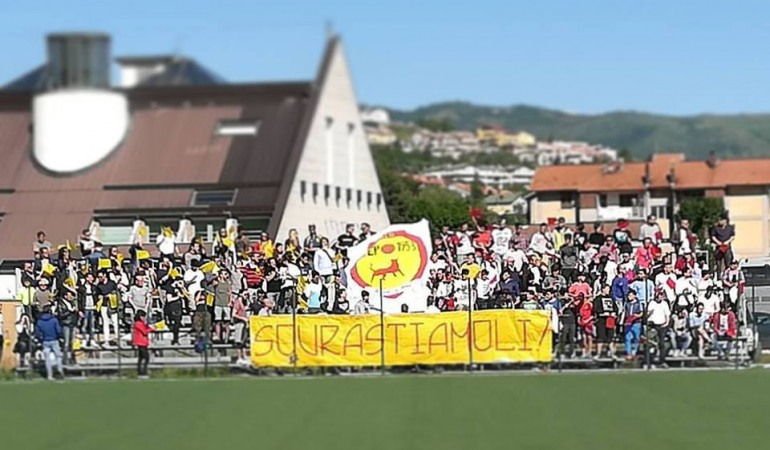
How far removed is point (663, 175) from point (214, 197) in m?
42.6

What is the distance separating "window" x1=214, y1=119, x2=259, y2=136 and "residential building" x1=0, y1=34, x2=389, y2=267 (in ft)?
0.17

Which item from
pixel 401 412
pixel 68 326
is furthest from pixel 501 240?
pixel 401 412

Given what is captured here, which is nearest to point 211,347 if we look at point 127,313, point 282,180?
point 127,313

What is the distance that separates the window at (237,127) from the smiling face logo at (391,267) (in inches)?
1297

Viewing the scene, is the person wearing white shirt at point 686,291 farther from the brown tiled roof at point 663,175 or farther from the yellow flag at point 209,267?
the brown tiled roof at point 663,175

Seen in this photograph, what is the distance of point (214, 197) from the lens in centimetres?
5169

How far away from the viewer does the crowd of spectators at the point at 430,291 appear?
77.6 feet

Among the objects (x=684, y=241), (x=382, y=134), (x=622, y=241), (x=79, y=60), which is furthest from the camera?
(x=382, y=134)

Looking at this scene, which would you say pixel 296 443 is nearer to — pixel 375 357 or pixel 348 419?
pixel 348 419

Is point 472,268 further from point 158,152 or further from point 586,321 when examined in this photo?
point 158,152

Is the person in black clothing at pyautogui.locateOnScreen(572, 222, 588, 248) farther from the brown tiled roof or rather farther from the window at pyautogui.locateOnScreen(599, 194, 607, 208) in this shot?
the window at pyautogui.locateOnScreen(599, 194, 607, 208)

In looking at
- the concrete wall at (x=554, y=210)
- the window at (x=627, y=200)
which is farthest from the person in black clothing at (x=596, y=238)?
the window at (x=627, y=200)

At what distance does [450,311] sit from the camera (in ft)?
80.7

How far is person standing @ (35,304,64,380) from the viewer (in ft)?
76.0
